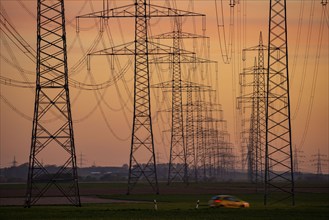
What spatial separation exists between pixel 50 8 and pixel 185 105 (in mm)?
89584

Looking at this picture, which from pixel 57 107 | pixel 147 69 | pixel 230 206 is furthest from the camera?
pixel 147 69

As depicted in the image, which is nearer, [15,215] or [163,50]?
[15,215]

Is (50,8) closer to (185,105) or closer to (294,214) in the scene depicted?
(294,214)

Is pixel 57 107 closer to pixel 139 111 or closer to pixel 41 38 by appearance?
pixel 41 38

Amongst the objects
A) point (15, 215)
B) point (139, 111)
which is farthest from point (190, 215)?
point (139, 111)

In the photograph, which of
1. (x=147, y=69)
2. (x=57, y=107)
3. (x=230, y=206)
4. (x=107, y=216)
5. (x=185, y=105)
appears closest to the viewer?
(x=107, y=216)

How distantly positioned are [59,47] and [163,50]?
31.2 meters

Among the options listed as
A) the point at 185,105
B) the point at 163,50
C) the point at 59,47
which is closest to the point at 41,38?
the point at 59,47

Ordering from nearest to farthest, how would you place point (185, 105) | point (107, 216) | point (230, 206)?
point (107, 216) < point (230, 206) < point (185, 105)

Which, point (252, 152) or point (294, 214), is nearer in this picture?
point (294, 214)

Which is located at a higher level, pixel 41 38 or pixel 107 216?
pixel 41 38

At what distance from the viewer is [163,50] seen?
105 m

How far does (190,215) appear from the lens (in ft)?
211

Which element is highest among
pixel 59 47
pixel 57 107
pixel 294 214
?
pixel 59 47
